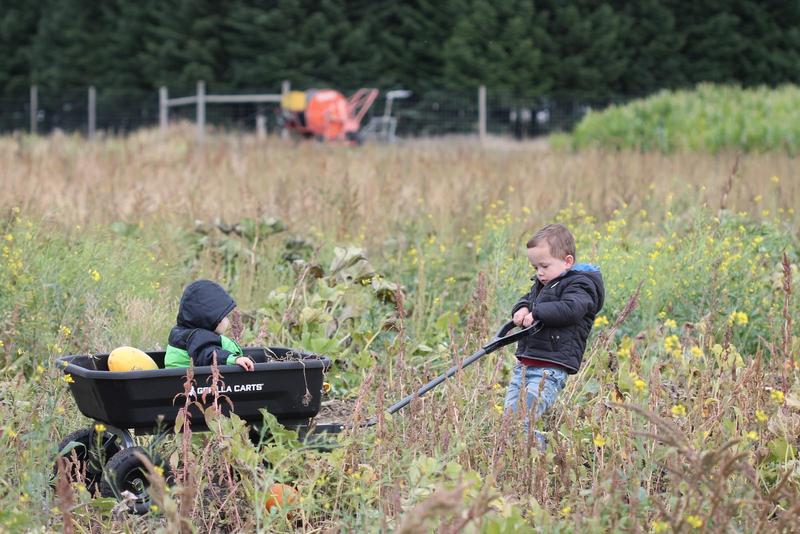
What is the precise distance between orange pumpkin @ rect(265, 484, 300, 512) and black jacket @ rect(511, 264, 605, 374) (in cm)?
122

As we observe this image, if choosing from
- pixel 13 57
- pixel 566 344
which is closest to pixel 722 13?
pixel 13 57

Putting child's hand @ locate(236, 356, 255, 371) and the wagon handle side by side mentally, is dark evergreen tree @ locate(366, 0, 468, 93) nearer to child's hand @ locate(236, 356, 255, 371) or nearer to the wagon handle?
the wagon handle

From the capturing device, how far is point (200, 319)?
430 cm

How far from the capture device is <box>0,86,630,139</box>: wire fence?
27344mm

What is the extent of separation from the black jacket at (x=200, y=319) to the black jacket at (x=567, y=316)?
4.05 feet

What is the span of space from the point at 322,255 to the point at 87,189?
287 cm

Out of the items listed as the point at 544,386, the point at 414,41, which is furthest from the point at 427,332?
the point at 414,41

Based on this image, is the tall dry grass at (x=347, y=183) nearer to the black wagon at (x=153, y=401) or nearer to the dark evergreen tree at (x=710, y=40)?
the black wagon at (x=153, y=401)

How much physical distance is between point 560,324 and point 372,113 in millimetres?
25750

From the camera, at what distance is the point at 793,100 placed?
675 inches

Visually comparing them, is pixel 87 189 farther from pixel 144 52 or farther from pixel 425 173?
pixel 144 52

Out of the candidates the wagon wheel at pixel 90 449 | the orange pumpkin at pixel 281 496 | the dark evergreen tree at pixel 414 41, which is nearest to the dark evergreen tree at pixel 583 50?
the dark evergreen tree at pixel 414 41

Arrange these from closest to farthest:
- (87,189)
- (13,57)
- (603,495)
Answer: (603,495), (87,189), (13,57)

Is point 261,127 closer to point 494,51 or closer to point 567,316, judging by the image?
point 494,51
